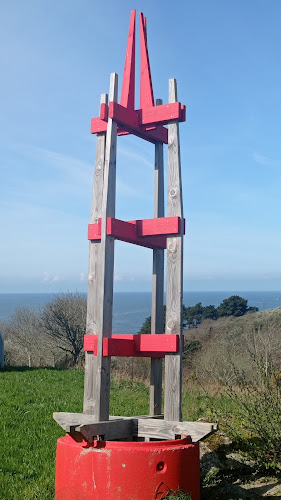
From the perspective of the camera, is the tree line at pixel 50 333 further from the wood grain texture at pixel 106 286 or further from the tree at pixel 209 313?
the wood grain texture at pixel 106 286

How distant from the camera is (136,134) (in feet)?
20.8

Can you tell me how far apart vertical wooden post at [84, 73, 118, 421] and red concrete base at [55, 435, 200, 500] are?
495mm

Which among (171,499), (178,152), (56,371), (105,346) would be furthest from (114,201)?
(56,371)

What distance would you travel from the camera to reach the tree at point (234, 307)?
43.4m

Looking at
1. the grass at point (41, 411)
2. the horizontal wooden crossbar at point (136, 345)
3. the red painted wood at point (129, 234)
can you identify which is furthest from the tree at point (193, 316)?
the horizontal wooden crossbar at point (136, 345)

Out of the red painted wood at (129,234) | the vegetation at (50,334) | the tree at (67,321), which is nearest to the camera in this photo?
the red painted wood at (129,234)

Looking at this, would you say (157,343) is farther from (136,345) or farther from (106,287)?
(106,287)

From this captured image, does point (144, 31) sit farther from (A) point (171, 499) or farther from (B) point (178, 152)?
(A) point (171, 499)

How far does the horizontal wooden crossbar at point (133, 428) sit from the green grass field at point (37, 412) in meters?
0.99

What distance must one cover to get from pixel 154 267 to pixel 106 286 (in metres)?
1.08

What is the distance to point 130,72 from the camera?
6.44 m

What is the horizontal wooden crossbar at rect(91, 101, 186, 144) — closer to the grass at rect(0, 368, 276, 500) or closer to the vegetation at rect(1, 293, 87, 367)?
the grass at rect(0, 368, 276, 500)

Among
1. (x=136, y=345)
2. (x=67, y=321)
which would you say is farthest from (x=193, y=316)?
(x=136, y=345)

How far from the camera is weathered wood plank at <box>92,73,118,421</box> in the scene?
208 inches
